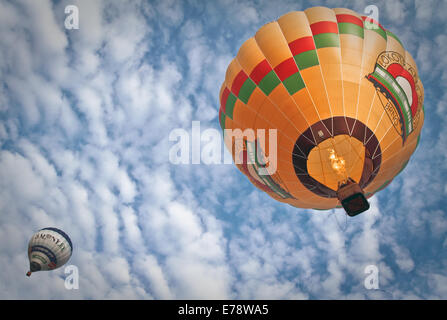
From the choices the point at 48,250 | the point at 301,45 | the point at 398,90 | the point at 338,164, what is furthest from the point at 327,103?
the point at 48,250

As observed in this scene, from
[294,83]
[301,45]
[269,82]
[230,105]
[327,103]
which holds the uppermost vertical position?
[301,45]

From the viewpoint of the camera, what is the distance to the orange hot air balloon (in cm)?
727

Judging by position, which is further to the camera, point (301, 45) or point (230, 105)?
point (230, 105)

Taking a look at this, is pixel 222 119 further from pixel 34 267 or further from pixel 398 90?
pixel 34 267

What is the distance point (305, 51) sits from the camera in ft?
25.7

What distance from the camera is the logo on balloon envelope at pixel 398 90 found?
744 centimetres

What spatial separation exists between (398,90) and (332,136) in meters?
2.38

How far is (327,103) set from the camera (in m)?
7.32

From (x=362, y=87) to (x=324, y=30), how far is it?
2109mm

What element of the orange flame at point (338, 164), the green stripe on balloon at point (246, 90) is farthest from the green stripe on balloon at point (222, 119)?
the orange flame at point (338, 164)

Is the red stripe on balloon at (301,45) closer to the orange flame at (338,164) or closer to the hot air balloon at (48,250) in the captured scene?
the orange flame at (338,164)

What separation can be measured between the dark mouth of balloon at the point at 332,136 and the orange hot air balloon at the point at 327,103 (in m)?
0.03

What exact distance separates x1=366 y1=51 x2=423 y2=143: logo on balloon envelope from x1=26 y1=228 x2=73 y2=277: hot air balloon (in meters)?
18.7

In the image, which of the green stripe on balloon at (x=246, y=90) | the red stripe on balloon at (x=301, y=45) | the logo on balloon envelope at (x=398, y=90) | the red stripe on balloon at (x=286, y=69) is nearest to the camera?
the logo on balloon envelope at (x=398, y=90)
